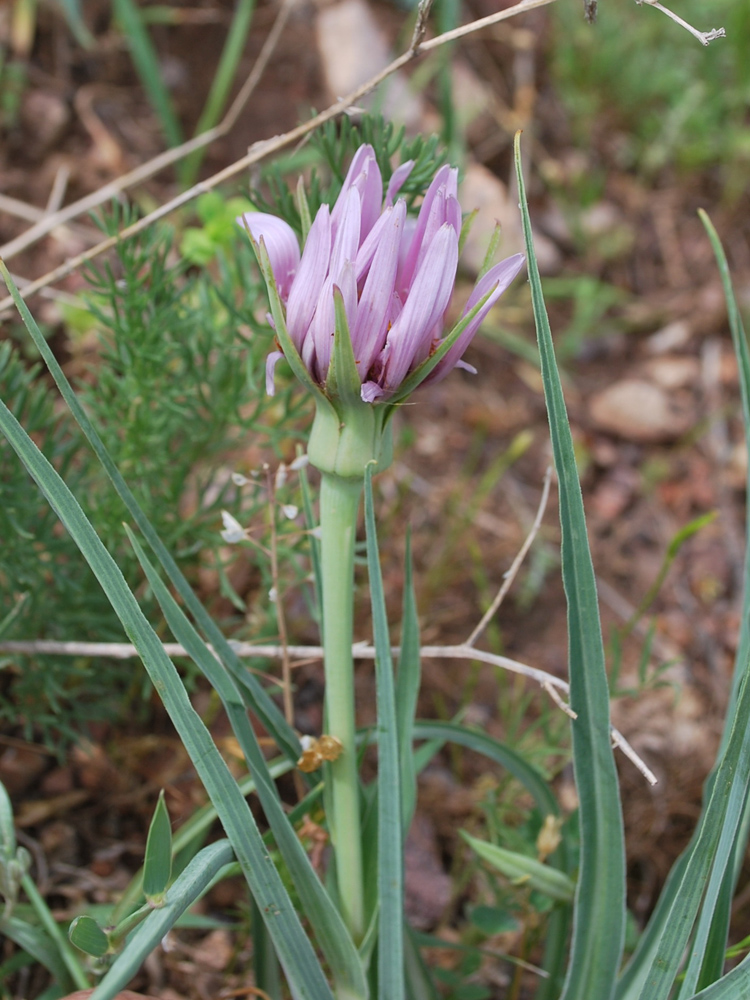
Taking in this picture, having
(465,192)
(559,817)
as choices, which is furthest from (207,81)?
(559,817)

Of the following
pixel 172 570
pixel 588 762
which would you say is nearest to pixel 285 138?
pixel 172 570

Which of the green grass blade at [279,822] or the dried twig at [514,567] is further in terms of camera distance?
the dried twig at [514,567]

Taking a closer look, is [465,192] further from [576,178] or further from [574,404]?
[574,404]

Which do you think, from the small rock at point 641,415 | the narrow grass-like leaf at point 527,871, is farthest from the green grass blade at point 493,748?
the small rock at point 641,415

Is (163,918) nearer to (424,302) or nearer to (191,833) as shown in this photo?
(191,833)

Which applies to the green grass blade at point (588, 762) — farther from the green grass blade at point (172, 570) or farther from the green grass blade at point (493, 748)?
the green grass blade at point (172, 570)

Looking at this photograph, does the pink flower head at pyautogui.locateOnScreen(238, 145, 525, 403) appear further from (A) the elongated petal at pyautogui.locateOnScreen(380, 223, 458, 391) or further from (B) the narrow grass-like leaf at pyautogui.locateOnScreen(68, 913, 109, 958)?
(B) the narrow grass-like leaf at pyautogui.locateOnScreen(68, 913, 109, 958)
